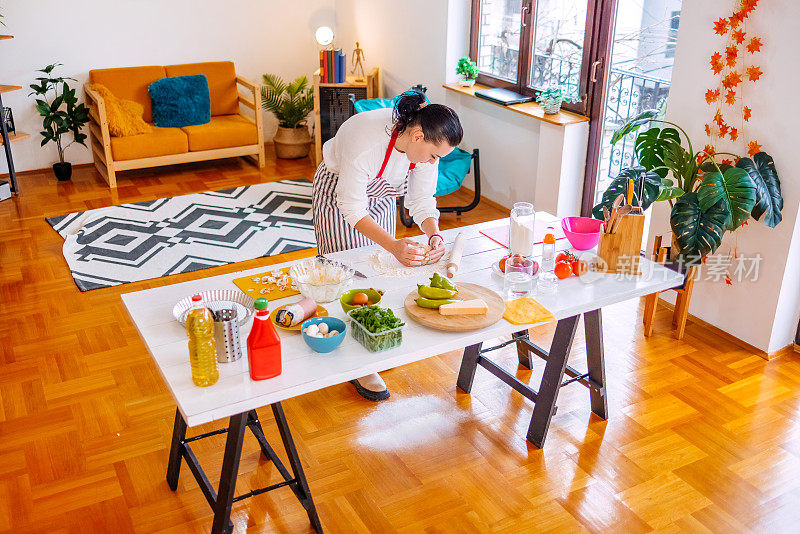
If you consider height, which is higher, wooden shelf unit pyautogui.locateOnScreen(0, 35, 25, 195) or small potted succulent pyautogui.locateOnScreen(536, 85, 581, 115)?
small potted succulent pyautogui.locateOnScreen(536, 85, 581, 115)

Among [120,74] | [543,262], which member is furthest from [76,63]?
[543,262]

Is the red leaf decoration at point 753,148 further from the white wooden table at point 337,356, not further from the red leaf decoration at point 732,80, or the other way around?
the white wooden table at point 337,356

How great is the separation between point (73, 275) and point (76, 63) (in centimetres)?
257

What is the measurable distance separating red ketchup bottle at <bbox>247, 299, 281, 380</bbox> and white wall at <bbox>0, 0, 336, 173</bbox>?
5.03 meters

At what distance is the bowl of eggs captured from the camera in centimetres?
239

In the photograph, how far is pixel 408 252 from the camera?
2729mm

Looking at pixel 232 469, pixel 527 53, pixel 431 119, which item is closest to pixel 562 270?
pixel 431 119

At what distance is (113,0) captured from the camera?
20.2ft

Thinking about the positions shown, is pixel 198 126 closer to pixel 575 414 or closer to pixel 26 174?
pixel 26 174

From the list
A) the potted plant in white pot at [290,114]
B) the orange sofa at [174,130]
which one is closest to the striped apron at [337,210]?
the orange sofa at [174,130]

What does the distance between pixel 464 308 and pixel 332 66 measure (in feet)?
14.0

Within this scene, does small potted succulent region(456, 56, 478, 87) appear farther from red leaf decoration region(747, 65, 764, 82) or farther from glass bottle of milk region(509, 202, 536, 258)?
glass bottle of milk region(509, 202, 536, 258)

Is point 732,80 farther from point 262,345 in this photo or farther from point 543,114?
point 262,345

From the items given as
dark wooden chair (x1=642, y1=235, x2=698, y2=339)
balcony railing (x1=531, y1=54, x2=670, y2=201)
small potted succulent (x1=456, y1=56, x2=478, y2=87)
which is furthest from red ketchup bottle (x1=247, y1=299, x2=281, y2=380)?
small potted succulent (x1=456, y1=56, x2=478, y2=87)
